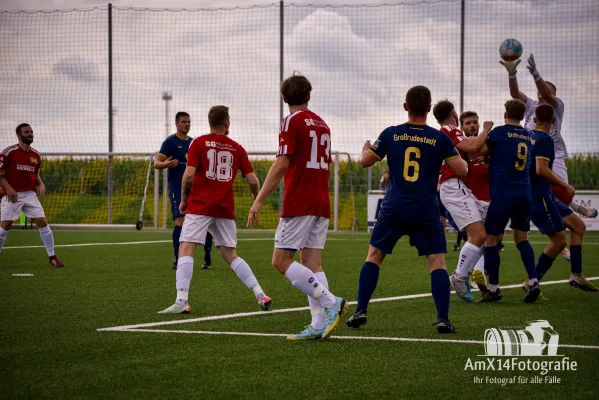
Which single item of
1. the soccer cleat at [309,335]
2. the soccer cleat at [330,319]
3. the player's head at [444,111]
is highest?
the player's head at [444,111]

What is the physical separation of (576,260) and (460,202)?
192 cm

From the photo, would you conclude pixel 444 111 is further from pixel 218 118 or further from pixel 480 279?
pixel 218 118

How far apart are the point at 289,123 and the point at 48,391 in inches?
106

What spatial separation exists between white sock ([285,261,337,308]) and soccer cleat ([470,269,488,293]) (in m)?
2.97

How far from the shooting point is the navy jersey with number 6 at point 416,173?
661cm

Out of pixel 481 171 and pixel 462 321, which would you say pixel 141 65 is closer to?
pixel 481 171

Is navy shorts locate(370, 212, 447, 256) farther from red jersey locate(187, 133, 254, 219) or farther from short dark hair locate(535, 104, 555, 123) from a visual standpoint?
short dark hair locate(535, 104, 555, 123)

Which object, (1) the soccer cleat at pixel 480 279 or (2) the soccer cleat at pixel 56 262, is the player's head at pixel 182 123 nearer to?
(2) the soccer cleat at pixel 56 262

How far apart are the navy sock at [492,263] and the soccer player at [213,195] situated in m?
2.37

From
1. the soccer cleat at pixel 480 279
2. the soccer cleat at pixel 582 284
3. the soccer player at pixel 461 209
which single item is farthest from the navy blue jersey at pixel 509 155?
the soccer cleat at pixel 582 284

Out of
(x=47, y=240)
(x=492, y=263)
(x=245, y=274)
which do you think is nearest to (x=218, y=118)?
(x=245, y=274)

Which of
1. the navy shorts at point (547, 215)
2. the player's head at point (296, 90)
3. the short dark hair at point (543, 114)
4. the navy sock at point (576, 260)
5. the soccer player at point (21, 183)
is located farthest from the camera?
the soccer player at point (21, 183)

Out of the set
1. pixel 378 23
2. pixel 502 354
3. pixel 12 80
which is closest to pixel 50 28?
pixel 12 80

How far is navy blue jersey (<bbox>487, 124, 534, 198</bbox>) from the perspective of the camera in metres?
8.51
